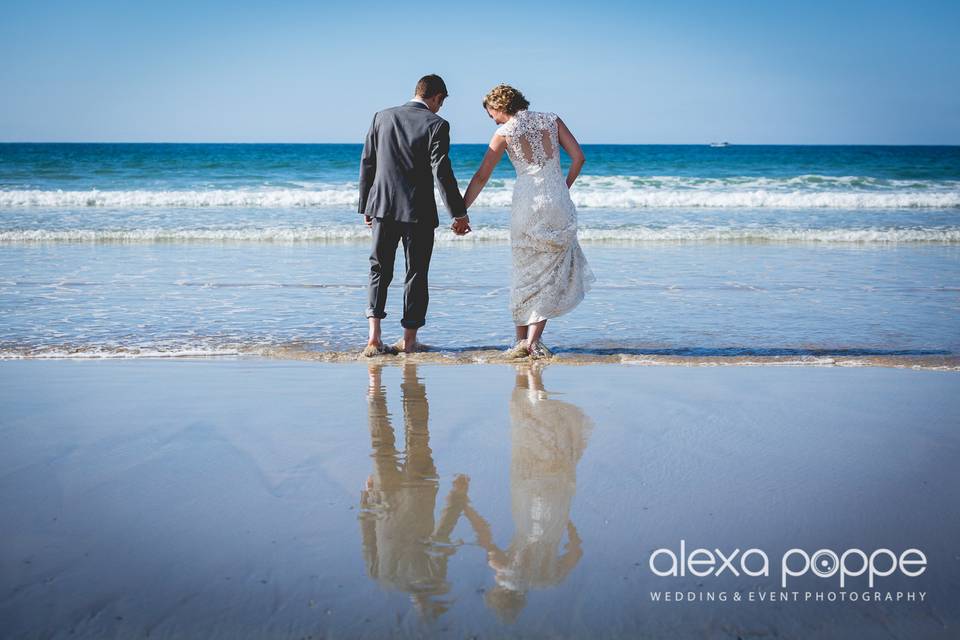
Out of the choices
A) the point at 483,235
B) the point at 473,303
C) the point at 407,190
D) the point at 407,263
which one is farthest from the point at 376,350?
the point at 483,235

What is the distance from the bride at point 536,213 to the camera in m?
5.12

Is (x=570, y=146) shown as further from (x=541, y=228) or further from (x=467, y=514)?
(x=467, y=514)

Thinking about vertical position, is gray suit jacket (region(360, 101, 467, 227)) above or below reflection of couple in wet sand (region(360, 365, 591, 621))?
above

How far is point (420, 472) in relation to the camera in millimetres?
3127

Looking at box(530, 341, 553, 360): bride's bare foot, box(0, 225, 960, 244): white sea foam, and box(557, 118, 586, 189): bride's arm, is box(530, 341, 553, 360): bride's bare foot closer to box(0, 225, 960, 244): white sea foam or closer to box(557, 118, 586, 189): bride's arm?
box(557, 118, 586, 189): bride's arm

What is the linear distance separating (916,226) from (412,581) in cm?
1475

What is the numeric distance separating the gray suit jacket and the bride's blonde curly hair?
31 cm

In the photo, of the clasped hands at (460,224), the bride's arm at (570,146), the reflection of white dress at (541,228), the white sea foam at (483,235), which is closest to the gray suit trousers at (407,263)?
the clasped hands at (460,224)

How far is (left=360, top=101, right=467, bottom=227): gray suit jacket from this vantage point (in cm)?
518

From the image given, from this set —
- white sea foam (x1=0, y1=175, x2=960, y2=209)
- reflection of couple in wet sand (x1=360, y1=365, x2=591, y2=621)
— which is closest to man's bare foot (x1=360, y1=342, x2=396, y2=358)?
reflection of couple in wet sand (x1=360, y1=365, x2=591, y2=621)

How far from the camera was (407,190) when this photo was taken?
17.2 feet

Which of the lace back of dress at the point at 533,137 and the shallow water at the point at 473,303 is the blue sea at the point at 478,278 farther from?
the lace back of dress at the point at 533,137

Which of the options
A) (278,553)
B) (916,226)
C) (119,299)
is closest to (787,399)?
(278,553)

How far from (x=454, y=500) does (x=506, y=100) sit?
118 inches
